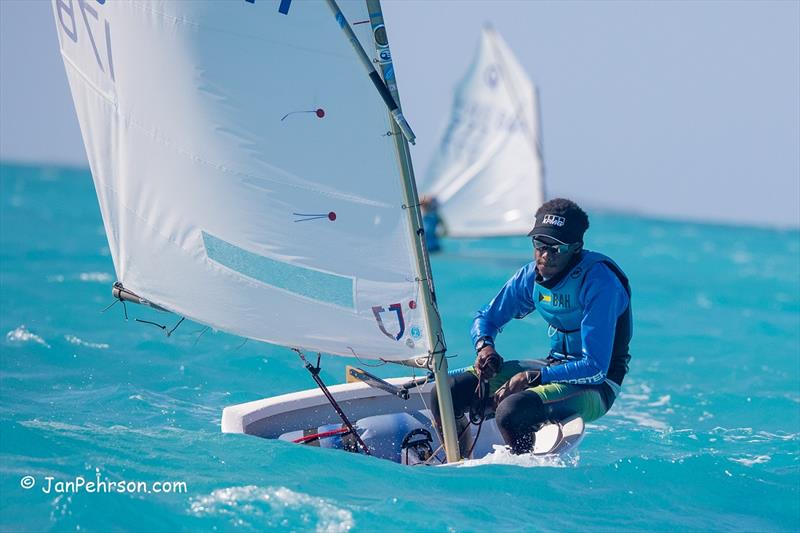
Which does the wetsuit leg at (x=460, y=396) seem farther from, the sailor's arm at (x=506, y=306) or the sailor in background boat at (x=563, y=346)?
the sailor's arm at (x=506, y=306)

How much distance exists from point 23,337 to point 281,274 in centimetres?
395

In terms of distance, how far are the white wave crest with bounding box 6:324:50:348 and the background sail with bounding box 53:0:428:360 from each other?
330cm

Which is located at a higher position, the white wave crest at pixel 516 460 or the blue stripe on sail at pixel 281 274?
the blue stripe on sail at pixel 281 274

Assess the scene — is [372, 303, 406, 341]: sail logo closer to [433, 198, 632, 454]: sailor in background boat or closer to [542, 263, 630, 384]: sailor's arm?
[433, 198, 632, 454]: sailor in background boat

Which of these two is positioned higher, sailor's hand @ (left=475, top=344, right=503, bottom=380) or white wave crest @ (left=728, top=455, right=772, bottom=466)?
sailor's hand @ (left=475, top=344, right=503, bottom=380)

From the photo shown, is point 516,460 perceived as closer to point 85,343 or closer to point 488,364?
point 488,364

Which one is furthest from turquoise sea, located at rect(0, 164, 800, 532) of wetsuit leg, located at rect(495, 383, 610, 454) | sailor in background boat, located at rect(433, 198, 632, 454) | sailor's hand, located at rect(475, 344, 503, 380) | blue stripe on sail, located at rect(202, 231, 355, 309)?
blue stripe on sail, located at rect(202, 231, 355, 309)

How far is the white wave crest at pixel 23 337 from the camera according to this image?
7281mm

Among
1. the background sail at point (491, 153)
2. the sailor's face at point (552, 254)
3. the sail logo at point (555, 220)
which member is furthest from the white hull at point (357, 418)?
the background sail at point (491, 153)

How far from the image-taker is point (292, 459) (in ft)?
14.4

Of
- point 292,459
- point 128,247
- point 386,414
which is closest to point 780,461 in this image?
point 386,414

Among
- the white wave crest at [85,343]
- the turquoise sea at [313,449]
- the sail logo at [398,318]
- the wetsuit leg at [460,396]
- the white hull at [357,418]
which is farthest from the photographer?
the white wave crest at [85,343]

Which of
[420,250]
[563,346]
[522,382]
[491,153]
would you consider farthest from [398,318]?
[491,153]

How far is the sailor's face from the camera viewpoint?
14.1 ft
